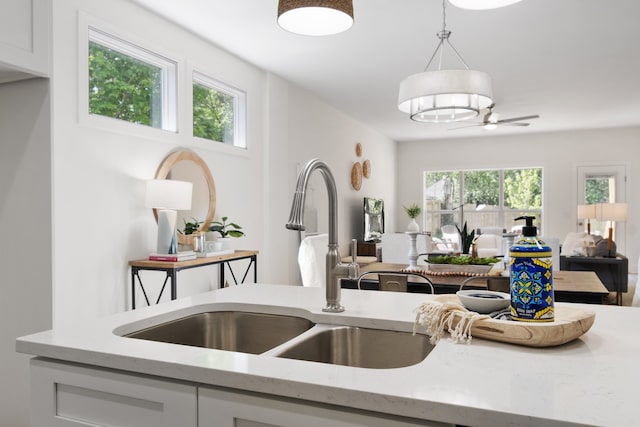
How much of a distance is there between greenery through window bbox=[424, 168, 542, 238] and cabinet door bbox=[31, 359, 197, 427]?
27.3 feet

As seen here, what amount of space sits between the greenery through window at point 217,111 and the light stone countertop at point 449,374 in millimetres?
3043

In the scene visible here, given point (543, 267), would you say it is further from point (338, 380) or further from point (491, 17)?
point (491, 17)

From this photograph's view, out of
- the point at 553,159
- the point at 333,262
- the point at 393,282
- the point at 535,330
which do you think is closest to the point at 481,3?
the point at 333,262

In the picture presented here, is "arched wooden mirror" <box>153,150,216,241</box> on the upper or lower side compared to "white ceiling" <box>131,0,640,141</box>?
lower

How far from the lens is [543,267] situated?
1.05 meters

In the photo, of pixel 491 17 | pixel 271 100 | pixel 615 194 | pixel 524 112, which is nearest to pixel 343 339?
pixel 491 17

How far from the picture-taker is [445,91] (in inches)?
102

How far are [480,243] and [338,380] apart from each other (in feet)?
25.8

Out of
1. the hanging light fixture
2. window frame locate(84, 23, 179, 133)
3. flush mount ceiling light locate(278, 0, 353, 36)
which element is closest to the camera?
flush mount ceiling light locate(278, 0, 353, 36)

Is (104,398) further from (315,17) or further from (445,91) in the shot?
(445,91)

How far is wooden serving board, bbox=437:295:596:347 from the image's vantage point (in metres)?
1.01

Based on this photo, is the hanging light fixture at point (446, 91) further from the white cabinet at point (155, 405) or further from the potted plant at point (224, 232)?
the white cabinet at point (155, 405)

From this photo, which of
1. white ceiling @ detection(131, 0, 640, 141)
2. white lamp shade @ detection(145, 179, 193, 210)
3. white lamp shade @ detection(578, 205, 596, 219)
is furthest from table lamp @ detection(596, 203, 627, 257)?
white lamp shade @ detection(145, 179, 193, 210)

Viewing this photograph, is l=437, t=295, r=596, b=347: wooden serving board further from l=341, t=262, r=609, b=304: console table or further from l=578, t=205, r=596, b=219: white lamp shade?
l=578, t=205, r=596, b=219: white lamp shade
